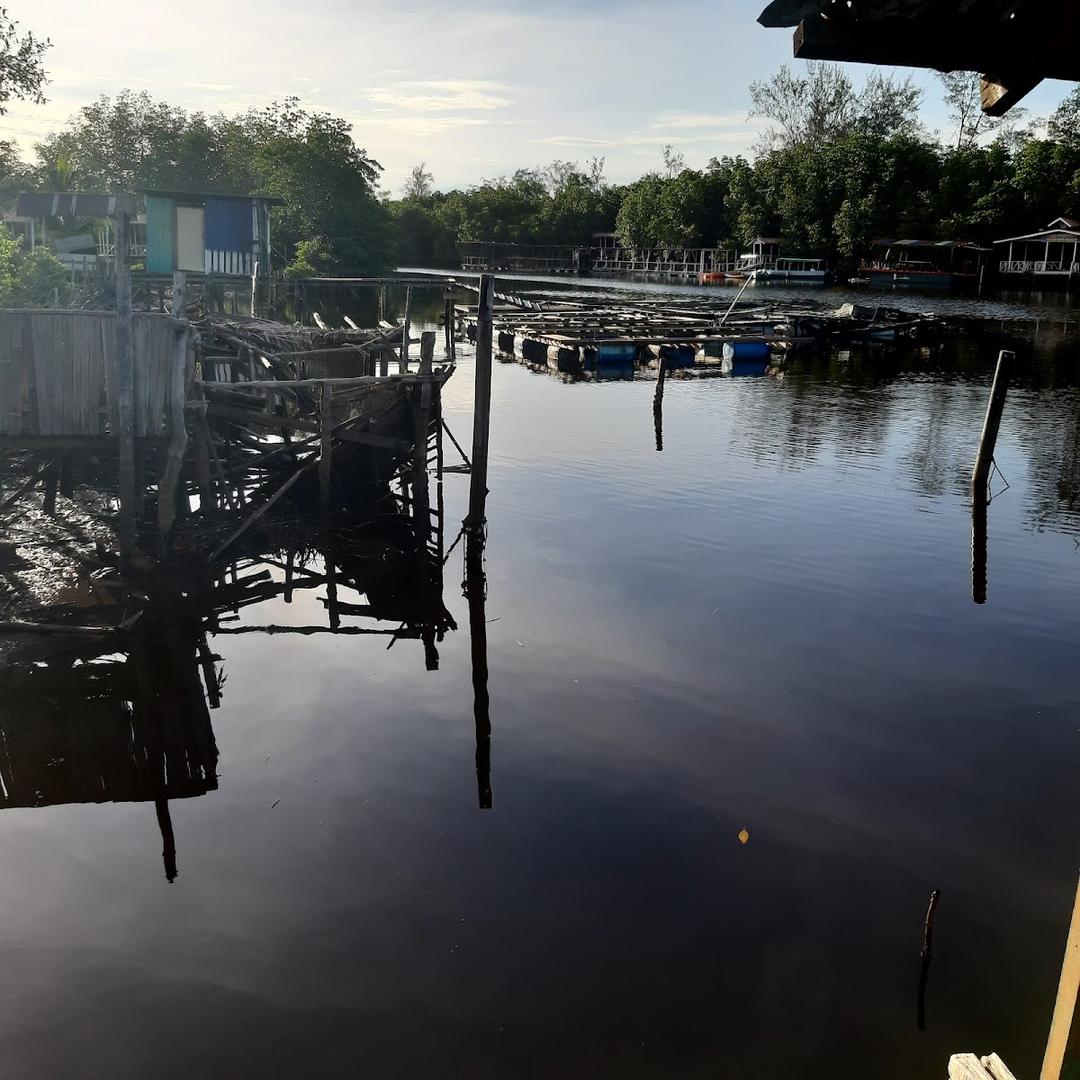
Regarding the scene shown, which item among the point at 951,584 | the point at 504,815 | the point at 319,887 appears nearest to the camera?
the point at 319,887

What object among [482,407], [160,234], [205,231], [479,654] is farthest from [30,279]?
[479,654]

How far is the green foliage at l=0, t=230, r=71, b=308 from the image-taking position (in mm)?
21875

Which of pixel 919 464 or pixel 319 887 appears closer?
pixel 319 887

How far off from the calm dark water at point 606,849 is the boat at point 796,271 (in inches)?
3091

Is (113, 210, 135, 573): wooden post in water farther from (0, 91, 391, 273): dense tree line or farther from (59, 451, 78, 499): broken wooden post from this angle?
(0, 91, 391, 273): dense tree line

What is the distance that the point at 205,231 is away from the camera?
35.9 m

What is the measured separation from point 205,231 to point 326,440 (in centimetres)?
2374

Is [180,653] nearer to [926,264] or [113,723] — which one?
[113,723]

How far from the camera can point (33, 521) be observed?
16.3 meters

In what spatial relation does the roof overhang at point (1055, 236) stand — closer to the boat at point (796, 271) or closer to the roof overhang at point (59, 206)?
the boat at point (796, 271)

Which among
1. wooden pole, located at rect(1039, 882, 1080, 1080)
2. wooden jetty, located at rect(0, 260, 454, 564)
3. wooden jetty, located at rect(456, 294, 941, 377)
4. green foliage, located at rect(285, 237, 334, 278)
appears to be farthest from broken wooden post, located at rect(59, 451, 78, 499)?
green foliage, located at rect(285, 237, 334, 278)

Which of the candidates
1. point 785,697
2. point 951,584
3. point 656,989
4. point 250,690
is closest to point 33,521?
point 250,690

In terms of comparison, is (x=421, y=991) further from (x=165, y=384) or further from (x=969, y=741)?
(x=165, y=384)

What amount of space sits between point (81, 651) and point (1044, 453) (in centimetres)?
2315
